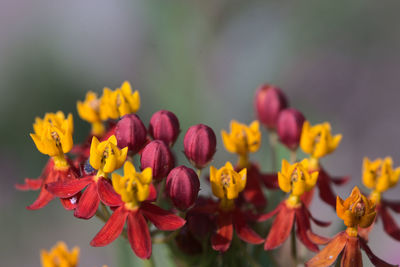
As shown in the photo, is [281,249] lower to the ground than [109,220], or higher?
lower

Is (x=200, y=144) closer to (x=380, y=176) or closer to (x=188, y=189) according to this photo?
(x=188, y=189)

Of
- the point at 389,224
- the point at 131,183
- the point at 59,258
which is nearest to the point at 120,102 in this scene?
the point at 131,183

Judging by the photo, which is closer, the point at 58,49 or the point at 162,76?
the point at 162,76

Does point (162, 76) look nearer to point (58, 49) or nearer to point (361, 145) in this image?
point (58, 49)

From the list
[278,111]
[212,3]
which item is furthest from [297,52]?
[278,111]

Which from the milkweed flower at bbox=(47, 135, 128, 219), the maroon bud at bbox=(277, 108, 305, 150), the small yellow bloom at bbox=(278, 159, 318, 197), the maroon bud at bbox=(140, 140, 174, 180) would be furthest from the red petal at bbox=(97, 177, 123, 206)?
the maroon bud at bbox=(277, 108, 305, 150)

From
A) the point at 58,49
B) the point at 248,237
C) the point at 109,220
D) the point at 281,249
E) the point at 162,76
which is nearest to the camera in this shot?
the point at 109,220

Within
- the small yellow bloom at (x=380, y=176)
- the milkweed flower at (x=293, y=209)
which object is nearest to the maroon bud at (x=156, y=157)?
the milkweed flower at (x=293, y=209)
